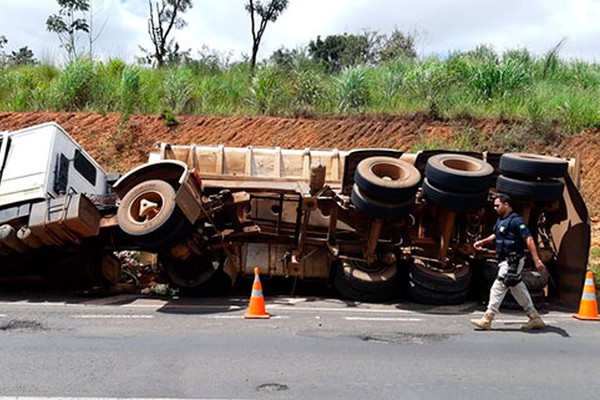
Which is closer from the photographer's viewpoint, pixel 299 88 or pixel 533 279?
pixel 533 279

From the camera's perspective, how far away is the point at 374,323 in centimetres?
869

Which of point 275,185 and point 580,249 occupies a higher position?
point 275,185

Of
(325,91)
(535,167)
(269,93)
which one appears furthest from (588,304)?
(269,93)

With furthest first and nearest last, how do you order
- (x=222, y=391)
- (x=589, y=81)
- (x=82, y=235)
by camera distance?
1. (x=589, y=81)
2. (x=82, y=235)
3. (x=222, y=391)

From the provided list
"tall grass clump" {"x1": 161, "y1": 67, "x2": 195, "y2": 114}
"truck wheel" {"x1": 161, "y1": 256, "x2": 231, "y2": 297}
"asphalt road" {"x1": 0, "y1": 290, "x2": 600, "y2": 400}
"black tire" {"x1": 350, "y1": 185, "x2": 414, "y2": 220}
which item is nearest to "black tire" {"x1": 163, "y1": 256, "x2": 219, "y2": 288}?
"truck wheel" {"x1": 161, "y1": 256, "x2": 231, "y2": 297}

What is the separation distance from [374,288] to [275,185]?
200cm

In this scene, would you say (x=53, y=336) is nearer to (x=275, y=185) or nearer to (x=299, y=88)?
(x=275, y=185)

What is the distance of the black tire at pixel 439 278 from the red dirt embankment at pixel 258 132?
8.81 m

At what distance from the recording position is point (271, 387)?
5977mm

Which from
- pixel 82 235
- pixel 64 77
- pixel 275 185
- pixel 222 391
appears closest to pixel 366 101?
pixel 64 77

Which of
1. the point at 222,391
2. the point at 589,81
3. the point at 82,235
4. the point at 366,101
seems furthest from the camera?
the point at 589,81

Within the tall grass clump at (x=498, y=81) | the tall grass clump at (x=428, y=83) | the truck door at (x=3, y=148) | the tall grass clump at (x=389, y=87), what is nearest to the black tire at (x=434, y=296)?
the truck door at (x=3, y=148)

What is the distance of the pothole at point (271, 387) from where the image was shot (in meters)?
5.89

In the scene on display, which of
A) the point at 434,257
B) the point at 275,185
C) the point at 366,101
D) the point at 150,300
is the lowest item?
the point at 150,300
